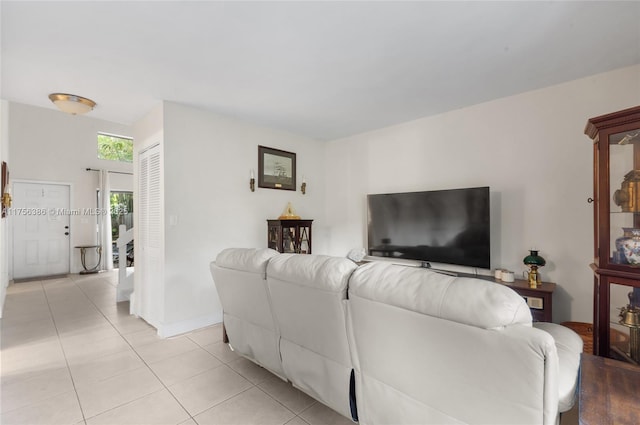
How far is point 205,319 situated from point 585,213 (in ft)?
12.4

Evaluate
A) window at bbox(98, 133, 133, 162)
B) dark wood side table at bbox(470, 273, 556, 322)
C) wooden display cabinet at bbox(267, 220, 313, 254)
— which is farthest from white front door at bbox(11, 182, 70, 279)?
dark wood side table at bbox(470, 273, 556, 322)

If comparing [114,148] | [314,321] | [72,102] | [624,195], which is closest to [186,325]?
[314,321]

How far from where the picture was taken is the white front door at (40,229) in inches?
212

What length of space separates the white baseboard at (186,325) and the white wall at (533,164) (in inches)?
106

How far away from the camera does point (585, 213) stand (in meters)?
2.48

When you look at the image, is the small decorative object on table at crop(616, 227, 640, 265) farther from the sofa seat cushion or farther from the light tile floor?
the light tile floor

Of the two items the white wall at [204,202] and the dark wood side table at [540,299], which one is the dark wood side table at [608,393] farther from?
the white wall at [204,202]

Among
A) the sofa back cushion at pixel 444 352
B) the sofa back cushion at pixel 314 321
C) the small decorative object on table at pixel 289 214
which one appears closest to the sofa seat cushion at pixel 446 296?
the sofa back cushion at pixel 444 352

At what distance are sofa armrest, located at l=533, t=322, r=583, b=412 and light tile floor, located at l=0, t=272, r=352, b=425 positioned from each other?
112 centimetres

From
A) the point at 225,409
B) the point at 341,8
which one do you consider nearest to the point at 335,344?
the point at 225,409

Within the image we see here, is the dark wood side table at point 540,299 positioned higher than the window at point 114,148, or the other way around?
the window at point 114,148

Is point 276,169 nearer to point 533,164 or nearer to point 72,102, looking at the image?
point 72,102

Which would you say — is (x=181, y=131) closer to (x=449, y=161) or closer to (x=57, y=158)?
(x=449, y=161)

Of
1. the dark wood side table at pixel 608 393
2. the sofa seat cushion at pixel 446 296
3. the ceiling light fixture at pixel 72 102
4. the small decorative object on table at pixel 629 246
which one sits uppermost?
the ceiling light fixture at pixel 72 102
